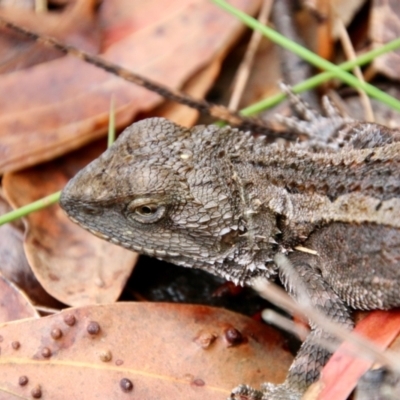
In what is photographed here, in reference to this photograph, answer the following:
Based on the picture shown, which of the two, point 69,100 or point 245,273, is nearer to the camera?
point 245,273

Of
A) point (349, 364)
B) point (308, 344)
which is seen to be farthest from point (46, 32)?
point (349, 364)

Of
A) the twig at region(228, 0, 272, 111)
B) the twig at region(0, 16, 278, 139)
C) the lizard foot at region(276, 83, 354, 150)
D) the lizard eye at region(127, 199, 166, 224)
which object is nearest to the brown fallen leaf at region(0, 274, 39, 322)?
the lizard eye at region(127, 199, 166, 224)

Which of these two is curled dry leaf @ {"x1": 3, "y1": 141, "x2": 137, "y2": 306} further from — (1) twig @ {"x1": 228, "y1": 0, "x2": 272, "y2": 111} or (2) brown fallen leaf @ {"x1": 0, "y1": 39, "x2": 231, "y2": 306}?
(1) twig @ {"x1": 228, "y1": 0, "x2": 272, "y2": 111}

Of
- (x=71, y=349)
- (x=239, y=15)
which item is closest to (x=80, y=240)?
(x=71, y=349)

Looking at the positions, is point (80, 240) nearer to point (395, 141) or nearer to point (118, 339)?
point (118, 339)

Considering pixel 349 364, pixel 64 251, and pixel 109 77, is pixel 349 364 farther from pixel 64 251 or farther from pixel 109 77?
pixel 109 77
